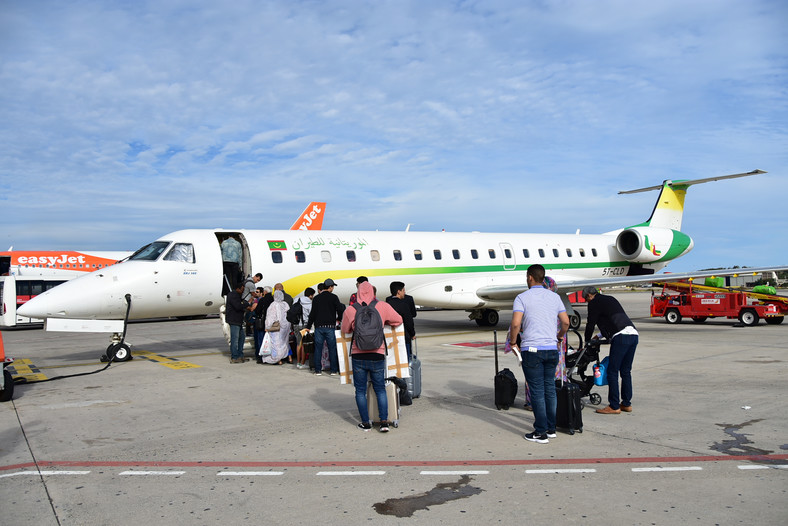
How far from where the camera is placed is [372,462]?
5.96 meters

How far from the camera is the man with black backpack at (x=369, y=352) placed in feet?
23.0

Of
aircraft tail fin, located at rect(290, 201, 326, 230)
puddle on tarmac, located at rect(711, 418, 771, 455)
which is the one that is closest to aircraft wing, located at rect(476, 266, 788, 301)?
puddle on tarmac, located at rect(711, 418, 771, 455)

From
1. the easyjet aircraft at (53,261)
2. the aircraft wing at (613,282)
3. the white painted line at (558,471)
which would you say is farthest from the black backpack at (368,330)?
the easyjet aircraft at (53,261)

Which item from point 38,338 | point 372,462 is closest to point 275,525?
point 372,462

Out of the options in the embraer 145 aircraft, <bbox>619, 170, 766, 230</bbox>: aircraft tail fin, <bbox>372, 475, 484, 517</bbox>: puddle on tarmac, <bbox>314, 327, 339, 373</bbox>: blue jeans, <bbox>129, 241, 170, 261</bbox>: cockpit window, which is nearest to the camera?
<bbox>372, 475, 484, 517</bbox>: puddle on tarmac

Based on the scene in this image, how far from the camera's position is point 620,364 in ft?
25.4

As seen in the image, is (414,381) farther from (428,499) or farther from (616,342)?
(428,499)

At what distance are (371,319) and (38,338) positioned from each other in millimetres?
18713

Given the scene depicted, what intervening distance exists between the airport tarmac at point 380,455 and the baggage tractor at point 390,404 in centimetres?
19

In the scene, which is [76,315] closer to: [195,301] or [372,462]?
[195,301]

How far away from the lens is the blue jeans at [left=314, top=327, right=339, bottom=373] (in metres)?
11.1

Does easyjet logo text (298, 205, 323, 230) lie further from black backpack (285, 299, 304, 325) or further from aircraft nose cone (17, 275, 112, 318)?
Result: black backpack (285, 299, 304, 325)

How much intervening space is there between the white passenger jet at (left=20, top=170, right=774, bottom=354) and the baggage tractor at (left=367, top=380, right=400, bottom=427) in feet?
28.2

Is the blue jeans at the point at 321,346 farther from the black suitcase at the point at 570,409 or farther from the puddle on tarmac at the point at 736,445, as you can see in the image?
the puddle on tarmac at the point at 736,445
